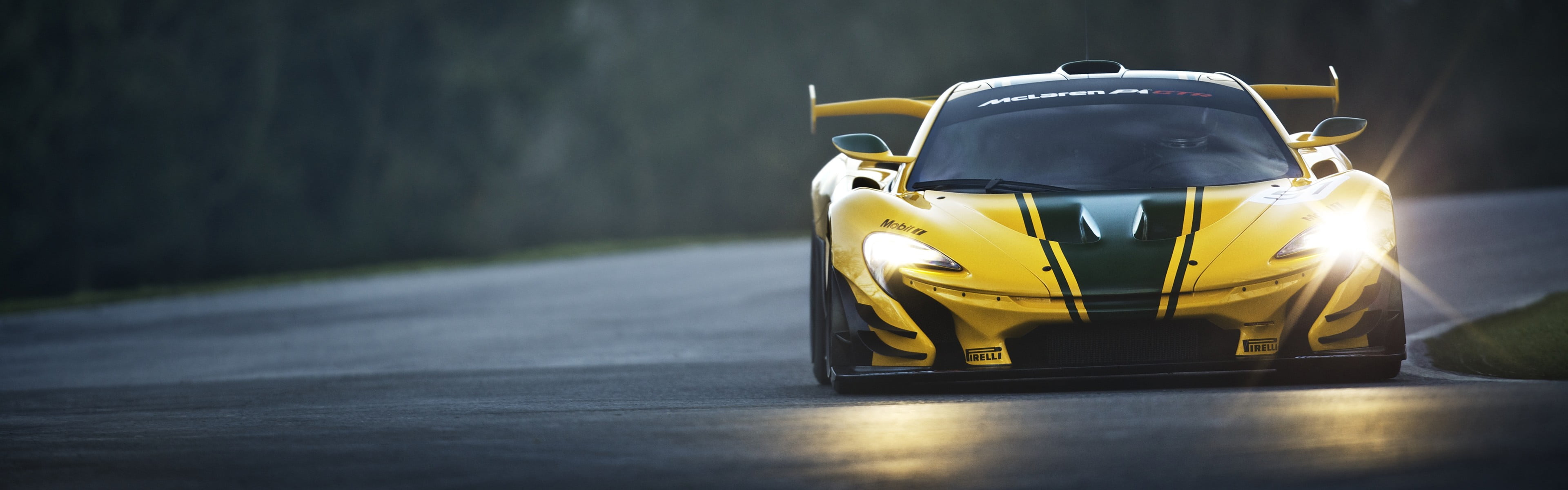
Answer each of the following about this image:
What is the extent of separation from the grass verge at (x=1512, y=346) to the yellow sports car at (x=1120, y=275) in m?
0.92

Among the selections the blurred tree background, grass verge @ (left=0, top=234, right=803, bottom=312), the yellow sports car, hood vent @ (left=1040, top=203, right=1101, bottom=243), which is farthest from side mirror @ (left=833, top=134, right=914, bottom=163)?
the blurred tree background

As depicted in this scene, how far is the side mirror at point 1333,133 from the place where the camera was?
20.4 feet

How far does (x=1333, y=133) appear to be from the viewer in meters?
6.25

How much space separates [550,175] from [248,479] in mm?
26627

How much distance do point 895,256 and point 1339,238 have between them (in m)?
1.47

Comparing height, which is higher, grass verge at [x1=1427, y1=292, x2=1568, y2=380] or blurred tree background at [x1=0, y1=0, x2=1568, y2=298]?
blurred tree background at [x1=0, y1=0, x2=1568, y2=298]

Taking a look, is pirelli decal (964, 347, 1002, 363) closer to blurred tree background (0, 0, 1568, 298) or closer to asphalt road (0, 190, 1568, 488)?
asphalt road (0, 190, 1568, 488)

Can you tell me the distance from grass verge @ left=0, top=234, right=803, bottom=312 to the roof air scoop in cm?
1344

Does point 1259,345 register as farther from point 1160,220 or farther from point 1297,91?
point 1297,91

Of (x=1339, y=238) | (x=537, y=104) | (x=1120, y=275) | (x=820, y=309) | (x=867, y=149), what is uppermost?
(x=537, y=104)

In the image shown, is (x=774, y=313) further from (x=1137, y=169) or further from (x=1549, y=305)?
(x=1137, y=169)

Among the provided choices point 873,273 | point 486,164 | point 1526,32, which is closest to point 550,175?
point 486,164

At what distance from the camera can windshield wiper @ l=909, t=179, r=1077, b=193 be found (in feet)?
19.7

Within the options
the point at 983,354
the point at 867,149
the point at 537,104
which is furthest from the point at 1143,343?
the point at 537,104
